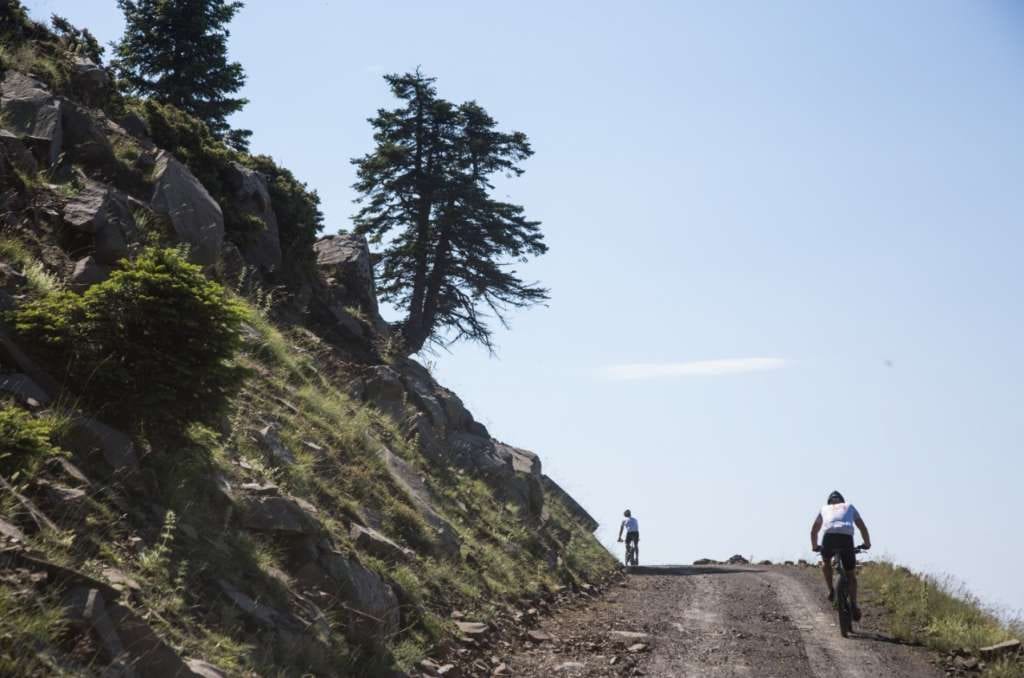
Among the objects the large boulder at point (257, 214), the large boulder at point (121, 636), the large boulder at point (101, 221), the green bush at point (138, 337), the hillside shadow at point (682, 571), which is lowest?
the large boulder at point (121, 636)

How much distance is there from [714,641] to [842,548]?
2592mm

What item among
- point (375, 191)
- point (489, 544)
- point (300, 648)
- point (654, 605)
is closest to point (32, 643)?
point (300, 648)

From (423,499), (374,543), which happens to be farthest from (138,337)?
(423,499)

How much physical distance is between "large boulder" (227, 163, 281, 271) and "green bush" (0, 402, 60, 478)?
39.1 ft

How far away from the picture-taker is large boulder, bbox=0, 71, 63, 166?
11938 millimetres

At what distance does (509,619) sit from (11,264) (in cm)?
809

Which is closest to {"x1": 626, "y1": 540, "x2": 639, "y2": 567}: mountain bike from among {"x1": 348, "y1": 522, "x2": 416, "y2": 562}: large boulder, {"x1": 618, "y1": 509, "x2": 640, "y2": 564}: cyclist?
{"x1": 618, "y1": 509, "x2": 640, "y2": 564}: cyclist

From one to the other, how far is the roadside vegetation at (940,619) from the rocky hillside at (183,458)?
5672 millimetres

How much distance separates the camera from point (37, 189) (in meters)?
10.9

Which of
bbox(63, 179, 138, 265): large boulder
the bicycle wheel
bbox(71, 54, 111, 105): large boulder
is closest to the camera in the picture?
bbox(63, 179, 138, 265): large boulder

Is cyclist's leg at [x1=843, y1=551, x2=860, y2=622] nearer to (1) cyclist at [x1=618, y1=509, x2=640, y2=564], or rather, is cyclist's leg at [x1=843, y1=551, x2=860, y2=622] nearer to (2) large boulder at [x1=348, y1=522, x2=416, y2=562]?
(2) large boulder at [x1=348, y1=522, x2=416, y2=562]

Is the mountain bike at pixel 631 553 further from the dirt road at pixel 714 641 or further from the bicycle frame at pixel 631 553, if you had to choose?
the dirt road at pixel 714 641

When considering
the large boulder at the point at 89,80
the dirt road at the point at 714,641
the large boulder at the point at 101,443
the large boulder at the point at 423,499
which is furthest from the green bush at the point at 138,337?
the large boulder at the point at 89,80

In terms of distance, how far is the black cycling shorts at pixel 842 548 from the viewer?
1285 centimetres
